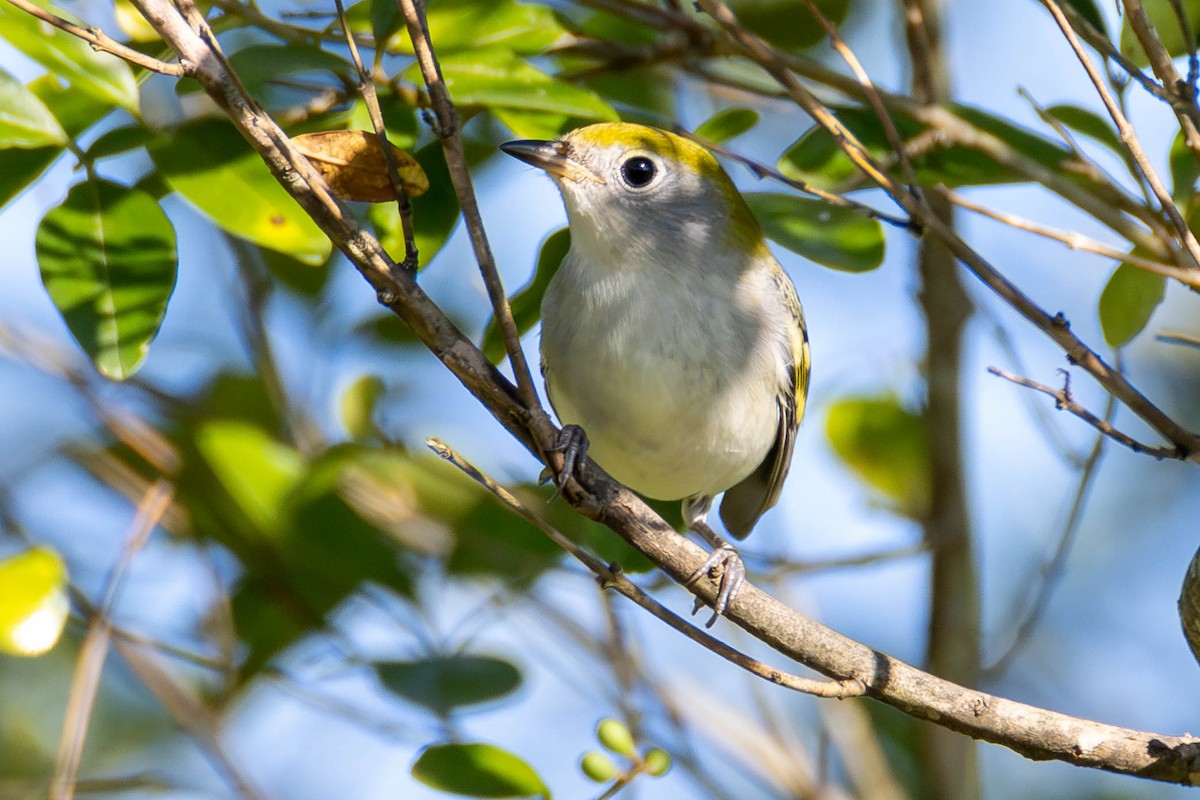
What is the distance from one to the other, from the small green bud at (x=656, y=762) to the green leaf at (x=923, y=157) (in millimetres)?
1332

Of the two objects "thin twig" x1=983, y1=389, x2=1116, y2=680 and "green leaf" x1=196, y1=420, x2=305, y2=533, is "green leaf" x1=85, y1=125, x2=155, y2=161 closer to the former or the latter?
"green leaf" x1=196, y1=420, x2=305, y2=533

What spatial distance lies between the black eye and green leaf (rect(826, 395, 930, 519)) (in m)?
1.38

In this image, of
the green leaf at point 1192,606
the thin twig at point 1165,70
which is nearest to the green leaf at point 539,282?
the thin twig at point 1165,70

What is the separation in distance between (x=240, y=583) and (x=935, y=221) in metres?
2.44

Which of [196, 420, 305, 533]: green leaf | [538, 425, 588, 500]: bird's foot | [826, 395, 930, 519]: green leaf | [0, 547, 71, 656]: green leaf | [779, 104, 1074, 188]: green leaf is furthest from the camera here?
[826, 395, 930, 519]: green leaf

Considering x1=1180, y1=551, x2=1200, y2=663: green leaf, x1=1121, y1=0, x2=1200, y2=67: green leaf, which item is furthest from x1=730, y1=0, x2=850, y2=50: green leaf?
x1=1180, y1=551, x2=1200, y2=663: green leaf

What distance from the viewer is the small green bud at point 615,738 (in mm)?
2604

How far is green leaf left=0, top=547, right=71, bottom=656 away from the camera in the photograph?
2.56m

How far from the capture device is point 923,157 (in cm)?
309

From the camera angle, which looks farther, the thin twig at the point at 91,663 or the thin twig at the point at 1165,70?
the thin twig at the point at 91,663

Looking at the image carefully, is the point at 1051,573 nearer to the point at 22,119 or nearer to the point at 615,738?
the point at 615,738

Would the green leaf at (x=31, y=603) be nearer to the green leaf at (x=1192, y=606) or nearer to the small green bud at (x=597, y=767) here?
the small green bud at (x=597, y=767)

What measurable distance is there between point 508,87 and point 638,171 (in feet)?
2.23

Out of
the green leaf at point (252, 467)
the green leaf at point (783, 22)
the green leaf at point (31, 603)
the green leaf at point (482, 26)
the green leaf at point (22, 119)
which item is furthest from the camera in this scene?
the green leaf at point (783, 22)
